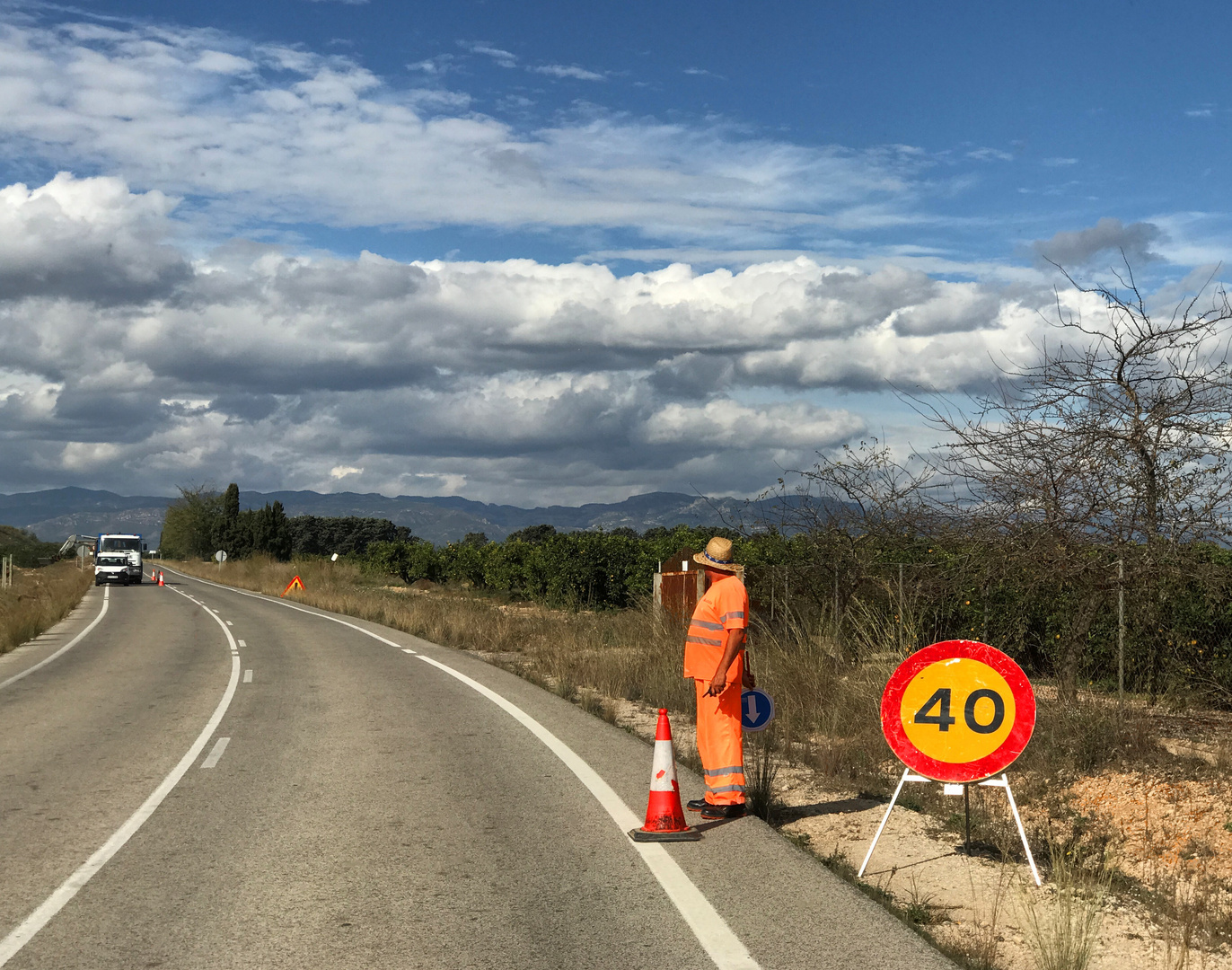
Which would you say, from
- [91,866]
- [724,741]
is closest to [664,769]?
[724,741]

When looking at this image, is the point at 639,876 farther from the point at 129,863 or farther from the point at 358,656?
the point at 358,656

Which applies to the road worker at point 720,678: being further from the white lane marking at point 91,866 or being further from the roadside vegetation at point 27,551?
the roadside vegetation at point 27,551

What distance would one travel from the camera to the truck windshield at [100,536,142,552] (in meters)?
64.8

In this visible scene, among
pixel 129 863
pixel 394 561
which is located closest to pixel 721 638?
pixel 129 863

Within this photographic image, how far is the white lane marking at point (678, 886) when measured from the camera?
16.1ft

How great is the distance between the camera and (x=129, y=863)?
260 inches

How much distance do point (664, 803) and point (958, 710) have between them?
6.25 ft

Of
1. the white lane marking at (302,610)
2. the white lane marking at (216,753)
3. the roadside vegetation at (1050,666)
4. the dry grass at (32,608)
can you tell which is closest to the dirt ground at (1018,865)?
the roadside vegetation at (1050,666)

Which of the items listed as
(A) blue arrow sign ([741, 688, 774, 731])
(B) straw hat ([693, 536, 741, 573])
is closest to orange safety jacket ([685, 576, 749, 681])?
(B) straw hat ([693, 536, 741, 573])

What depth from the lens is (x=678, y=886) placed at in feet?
19.7

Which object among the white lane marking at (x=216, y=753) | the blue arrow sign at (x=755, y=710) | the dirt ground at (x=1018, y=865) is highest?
the blue arrow sign at (x=755, y=710)

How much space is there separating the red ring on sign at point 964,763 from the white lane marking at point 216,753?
624 cm

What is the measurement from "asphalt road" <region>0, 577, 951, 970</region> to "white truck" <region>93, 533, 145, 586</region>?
52.6m

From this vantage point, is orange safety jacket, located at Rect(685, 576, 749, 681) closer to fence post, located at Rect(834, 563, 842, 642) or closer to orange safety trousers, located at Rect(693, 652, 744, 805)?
orange safety trousers, located at Rect(693, 652, 744, 805)
